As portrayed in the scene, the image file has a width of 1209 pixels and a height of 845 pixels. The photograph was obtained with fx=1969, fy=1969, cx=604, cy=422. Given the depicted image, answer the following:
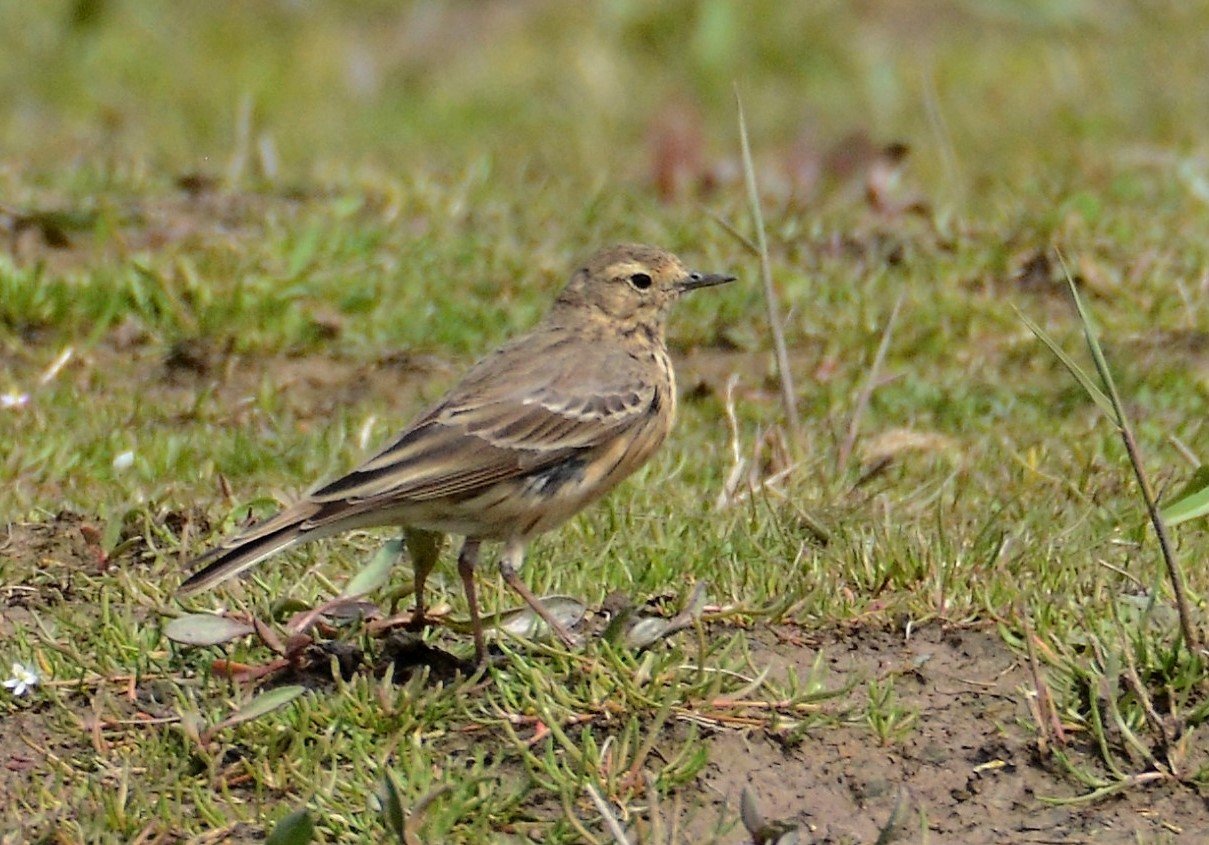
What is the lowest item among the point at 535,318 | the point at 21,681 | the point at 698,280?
the point at 535,318

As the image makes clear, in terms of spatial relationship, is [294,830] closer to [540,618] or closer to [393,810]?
[393,810]

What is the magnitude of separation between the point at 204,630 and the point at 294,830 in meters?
0.85

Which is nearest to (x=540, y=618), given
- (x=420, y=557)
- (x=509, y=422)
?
(x=420, y=557)

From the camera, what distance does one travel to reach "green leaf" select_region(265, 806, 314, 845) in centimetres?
414

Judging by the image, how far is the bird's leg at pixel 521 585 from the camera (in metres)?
4.89

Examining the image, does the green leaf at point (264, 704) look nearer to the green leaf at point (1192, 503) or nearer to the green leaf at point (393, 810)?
the green leaf at point (393, 810)

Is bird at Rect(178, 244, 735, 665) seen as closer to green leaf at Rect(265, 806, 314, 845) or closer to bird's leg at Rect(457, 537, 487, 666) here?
bird's leg at Rect(457, 537, 487, 666)

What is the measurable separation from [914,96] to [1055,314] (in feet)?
13.0

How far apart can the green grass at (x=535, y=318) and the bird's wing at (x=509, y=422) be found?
1.27 feet

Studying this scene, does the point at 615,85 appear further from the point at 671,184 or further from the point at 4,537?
the point at 4,537

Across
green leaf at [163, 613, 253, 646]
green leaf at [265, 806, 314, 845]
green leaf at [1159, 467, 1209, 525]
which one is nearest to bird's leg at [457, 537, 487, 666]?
green leaf at [163, 613, 253, 646]

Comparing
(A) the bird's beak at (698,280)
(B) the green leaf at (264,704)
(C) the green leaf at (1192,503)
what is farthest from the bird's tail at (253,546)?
(C) the green leaf at (1192,503)

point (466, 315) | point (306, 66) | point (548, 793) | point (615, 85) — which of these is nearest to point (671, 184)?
point (466, 315)

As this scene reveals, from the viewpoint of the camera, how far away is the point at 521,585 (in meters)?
5.07
